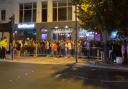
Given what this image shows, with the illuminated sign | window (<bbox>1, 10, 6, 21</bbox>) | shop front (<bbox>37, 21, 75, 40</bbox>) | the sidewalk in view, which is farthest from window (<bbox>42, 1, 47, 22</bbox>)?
the sidewalk

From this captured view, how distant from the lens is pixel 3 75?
2272cm

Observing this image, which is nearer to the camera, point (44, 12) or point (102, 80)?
point (102, 80)

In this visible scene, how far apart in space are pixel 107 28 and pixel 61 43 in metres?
9.49

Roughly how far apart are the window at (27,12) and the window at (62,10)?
9.91 ft

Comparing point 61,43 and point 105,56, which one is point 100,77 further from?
point 61,43

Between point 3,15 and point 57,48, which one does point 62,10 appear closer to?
point 3,15

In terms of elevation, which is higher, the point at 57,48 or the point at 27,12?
the point at 27,12

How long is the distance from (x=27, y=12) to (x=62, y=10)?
5.13 m

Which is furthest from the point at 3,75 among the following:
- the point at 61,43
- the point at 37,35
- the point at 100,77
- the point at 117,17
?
the point at 37,35

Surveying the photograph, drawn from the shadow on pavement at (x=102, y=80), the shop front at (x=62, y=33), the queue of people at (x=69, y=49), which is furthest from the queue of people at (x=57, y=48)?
the shadow on pavement at (x=102, y=80)

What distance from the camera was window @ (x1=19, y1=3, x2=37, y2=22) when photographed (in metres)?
53.3

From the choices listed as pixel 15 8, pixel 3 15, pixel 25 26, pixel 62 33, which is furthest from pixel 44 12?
pixel 3 15

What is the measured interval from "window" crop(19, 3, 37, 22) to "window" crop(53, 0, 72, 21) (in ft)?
9.91

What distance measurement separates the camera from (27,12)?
177ft
